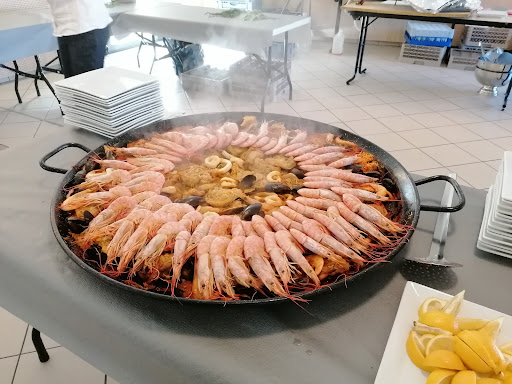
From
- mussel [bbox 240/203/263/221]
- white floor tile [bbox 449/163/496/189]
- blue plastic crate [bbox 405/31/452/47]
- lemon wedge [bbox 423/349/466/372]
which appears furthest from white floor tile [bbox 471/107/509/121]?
lemon wedge [bbox 423/349/466/372]

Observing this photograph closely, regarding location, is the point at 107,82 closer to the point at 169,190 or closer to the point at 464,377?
the point at 169,190

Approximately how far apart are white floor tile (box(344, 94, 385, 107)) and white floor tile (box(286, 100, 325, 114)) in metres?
0.46

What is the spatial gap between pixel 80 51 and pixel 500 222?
327 cm

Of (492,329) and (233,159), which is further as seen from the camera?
(233,159)

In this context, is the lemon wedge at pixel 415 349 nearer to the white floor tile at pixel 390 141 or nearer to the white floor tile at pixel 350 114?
the white floor tile at pixel 390 141

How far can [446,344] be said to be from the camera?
2.62ft

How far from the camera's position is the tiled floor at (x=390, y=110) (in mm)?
3402

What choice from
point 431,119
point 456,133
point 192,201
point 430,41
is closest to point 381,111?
point 431,119

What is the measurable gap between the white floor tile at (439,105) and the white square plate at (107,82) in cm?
355

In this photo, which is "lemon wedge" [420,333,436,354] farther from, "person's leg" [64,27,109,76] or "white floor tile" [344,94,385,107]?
"white floor tile" [344,94,385,107]

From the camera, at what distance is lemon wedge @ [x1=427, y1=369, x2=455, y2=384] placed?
740mm

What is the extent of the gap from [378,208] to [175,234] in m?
0.68

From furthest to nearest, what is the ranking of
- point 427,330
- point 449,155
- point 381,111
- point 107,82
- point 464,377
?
point 381,111 < point 449,155 < point 107,82 < point 427,330 < point 464,377

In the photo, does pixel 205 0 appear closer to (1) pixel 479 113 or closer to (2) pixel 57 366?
(1) pixel 479 113
